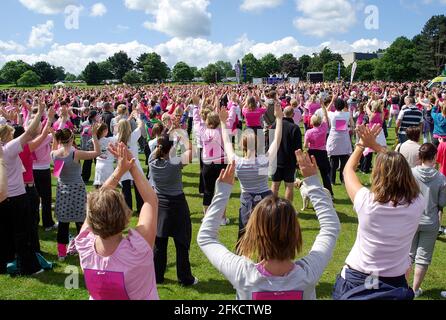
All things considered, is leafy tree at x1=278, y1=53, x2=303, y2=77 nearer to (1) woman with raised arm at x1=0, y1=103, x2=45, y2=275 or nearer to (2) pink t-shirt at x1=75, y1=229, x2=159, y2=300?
(1) woman with raised arm at x1=0, y1=103, x2=45, y2=275

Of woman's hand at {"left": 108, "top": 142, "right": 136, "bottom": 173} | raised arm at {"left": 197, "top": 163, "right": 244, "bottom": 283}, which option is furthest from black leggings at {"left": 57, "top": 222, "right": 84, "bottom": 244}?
raised arm at {"left": 197, "top": 163, "right": 244, "bottom": 283}

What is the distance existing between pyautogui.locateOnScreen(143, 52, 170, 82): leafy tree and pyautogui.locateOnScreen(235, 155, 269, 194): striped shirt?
391 feet

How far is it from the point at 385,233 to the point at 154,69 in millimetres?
123049

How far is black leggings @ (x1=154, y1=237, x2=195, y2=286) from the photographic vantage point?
538 cm

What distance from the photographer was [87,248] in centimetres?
268

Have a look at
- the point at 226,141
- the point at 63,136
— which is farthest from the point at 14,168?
the point at 226,141

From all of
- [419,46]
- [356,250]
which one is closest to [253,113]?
[356,250]

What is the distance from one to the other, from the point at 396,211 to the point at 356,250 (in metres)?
0.56

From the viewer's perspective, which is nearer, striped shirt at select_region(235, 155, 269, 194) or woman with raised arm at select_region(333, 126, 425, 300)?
woman with raised arm at select_region(333, 126, 425, 300)

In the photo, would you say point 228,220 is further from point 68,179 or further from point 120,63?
point 120,63

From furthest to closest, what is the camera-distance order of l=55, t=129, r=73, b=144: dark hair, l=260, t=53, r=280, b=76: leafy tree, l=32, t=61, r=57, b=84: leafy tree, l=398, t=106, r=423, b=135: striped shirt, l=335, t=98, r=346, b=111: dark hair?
l=260, t=53, r=280, b=76: leafy tree → l=32, t=61, r=57, b=84: leafy tree → l=398, t=106, r=423, b=135: striped shirt → l=335, t=98, r=346, b=111: dark hair → l=55, t=129, r=73, b=144: dark hair

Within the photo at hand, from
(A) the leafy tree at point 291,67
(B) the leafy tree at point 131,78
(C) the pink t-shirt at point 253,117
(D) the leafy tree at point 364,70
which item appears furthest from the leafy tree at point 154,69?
(C) the pink t-shirt at point 253,117

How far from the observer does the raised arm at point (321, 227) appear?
239cm

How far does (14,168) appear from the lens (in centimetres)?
548
